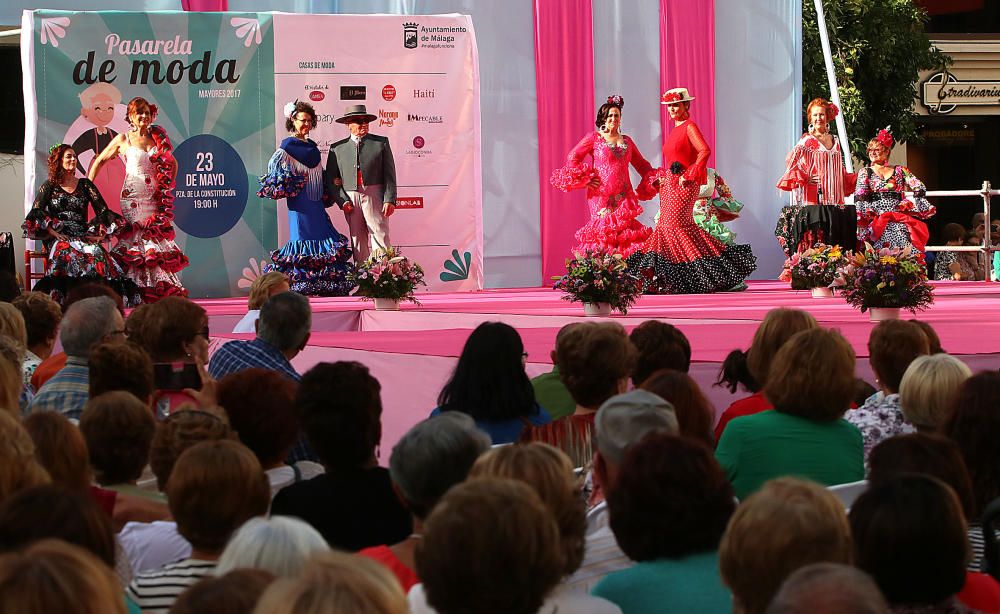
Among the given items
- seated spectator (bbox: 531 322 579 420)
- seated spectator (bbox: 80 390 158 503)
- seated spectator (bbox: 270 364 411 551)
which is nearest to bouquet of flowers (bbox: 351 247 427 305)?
seated spectator (bbox: 531 322 579 420)

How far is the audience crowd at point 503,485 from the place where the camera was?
1595 mm

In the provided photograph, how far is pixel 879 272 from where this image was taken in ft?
23.8

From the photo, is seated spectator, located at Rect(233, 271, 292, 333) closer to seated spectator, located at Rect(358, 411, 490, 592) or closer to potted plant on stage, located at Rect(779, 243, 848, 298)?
seated spectator, located at Rect(358, 411, 490, 592)

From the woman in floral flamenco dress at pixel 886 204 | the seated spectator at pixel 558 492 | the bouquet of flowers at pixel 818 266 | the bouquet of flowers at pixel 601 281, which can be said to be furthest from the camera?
the woman in floral flamenco dress at pixel 886 204

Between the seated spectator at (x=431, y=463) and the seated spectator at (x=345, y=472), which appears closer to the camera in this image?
the seated spectator at (x=431, y=463)

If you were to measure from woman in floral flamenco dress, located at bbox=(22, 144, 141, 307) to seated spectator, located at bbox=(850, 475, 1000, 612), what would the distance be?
7.96 metres

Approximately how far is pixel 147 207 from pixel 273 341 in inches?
241

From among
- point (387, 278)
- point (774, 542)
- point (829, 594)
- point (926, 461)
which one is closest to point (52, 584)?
point (829, 594)

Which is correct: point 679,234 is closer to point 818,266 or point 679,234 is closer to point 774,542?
point 818,266

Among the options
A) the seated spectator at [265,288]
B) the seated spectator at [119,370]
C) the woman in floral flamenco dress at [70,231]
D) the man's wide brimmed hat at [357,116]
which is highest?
the man's wide brimmed hat at [357,116]

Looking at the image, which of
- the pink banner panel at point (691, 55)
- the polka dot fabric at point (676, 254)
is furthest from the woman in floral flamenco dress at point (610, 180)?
the pink banner panel at point (691, 55)

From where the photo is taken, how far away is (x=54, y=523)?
5.74 ft

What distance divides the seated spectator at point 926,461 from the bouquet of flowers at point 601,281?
5.78 meters

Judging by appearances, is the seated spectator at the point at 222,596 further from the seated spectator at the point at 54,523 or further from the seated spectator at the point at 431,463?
the seated spectator at the point at 431,463
